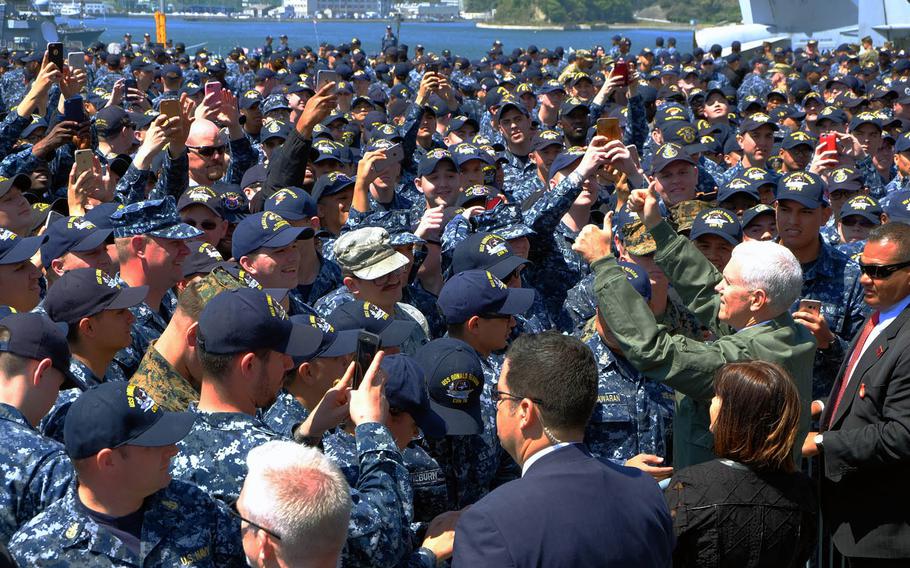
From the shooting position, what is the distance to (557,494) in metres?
3.08

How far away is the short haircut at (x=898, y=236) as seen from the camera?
4621 mm

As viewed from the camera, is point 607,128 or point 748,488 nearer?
point 748,488

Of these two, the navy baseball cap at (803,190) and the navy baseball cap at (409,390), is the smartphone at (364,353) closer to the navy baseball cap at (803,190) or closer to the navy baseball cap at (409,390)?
the navy baseball cap at (409,390)

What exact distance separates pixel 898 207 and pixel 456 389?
463 centimetres

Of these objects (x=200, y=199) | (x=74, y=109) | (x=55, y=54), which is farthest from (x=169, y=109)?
(x=55, y=54)

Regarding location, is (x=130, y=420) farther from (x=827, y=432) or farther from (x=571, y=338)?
(x=827, y=432)

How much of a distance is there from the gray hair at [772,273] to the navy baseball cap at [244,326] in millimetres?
1779

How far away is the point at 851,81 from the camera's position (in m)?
18.2

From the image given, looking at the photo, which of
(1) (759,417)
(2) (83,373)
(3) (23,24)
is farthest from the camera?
(3) (23,24)

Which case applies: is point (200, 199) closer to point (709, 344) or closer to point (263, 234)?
point (263, 234)

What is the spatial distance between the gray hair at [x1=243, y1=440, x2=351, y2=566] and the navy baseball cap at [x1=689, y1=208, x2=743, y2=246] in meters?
3.76

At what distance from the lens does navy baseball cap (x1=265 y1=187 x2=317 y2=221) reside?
6449mm

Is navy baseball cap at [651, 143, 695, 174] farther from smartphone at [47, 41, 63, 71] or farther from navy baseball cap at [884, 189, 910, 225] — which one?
smartphone at [47, 41, 63, 71]

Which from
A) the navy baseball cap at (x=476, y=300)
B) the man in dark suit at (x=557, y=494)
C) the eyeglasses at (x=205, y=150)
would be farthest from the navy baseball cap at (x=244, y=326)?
the eyeglasses at (x=205, y=150)
